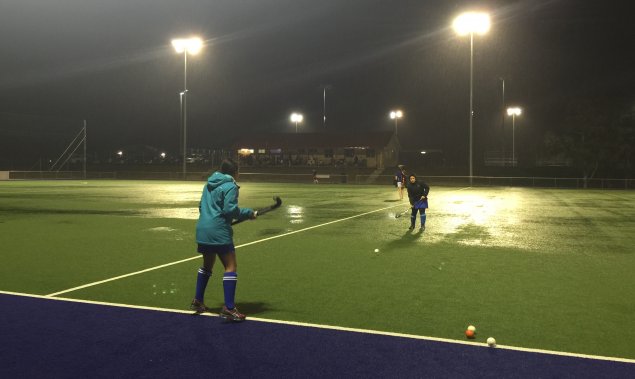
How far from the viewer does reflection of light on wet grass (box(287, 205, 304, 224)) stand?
17500 millimetres

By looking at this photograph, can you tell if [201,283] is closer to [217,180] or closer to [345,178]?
[217,180]

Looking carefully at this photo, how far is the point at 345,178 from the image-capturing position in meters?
56.9

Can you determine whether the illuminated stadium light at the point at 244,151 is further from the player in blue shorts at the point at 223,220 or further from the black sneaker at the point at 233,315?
the black sneaker at the point at 233,315

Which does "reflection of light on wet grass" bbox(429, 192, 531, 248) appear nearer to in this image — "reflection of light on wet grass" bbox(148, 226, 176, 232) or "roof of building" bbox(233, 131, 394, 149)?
"reflection of light on wet grass" bbox(148, 226, 176, 232)

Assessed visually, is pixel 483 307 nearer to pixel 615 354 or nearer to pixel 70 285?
pixel 615 354

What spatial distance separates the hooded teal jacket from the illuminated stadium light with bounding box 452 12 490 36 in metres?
36.7

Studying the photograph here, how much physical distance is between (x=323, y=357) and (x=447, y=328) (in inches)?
63.2

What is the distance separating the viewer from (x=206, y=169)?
218ft

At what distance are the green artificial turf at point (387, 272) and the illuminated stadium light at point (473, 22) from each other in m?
24.7

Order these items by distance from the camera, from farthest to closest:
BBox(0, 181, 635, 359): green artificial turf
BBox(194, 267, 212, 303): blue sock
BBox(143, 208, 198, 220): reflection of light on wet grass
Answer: BBox(143, 208, 198, 220): reflection of light on wet grass → BBox(194, 267, 212, 303): blue sock → BBox(0, 181, 635, 359): green artificial turf

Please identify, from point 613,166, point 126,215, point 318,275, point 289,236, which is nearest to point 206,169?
point 613,166

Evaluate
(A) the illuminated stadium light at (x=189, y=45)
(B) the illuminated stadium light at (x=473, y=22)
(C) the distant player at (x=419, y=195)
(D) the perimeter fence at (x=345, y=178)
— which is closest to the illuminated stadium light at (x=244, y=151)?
(D) the perimeter fence at (x=345, y=178)

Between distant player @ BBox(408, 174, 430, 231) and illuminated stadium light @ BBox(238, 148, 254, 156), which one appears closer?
distant player @ BBox(408, 174, 430, 231)

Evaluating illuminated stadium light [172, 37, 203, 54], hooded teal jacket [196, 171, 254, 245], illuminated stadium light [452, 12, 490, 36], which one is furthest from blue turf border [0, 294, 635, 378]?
illuminated stadium light [172, 37, 203, 54]
